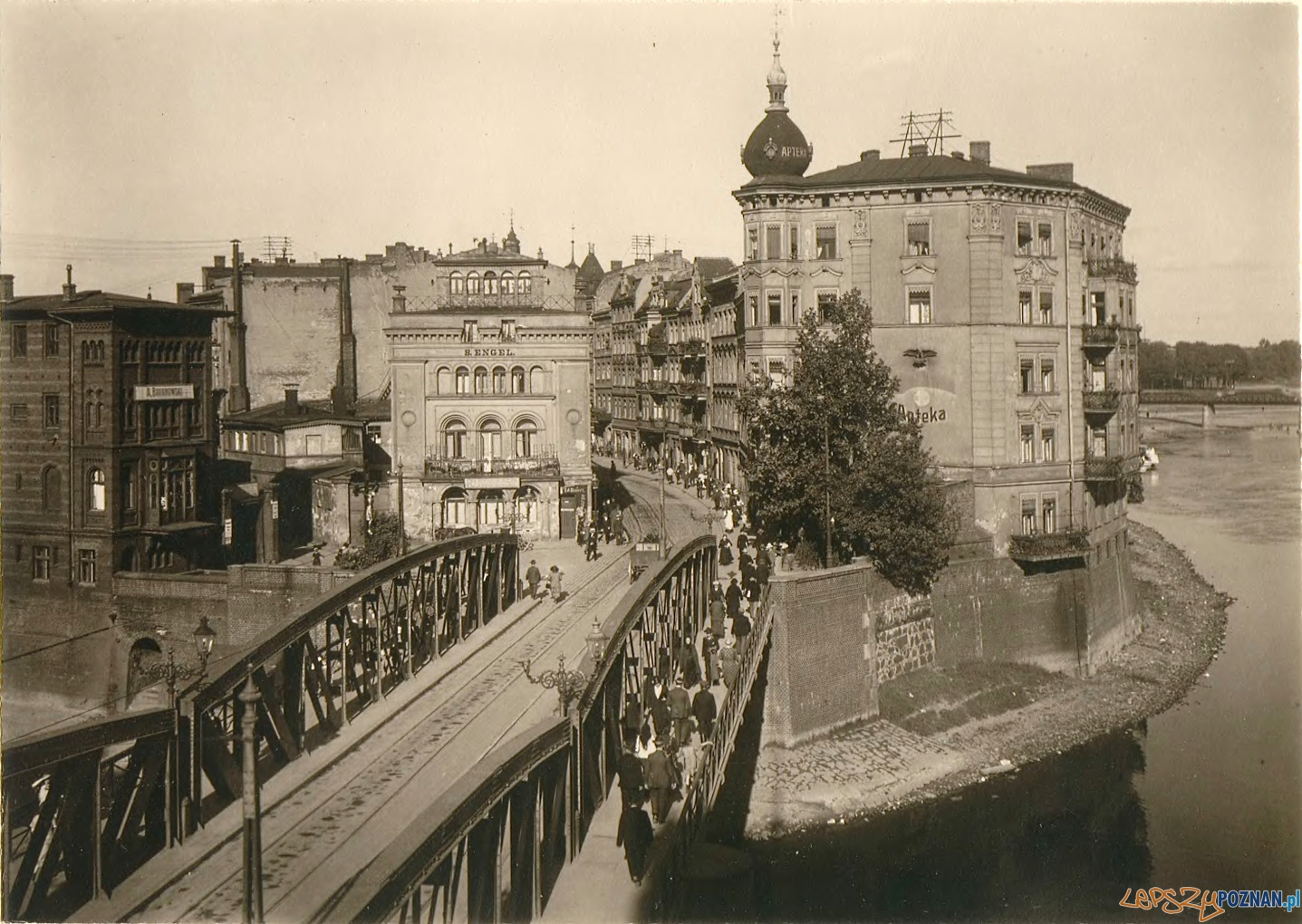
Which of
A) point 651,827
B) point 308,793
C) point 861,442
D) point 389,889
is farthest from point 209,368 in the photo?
point 389,889

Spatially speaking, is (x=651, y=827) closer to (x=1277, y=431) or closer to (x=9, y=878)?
(x=9, y=878)

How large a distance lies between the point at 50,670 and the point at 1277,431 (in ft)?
386

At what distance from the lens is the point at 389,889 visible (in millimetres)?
13656

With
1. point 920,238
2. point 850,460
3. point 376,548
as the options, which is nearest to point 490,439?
point 376,548

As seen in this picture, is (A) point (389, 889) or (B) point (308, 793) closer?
(A) point (389, 889)

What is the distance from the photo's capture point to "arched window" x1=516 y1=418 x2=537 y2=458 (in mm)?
55906

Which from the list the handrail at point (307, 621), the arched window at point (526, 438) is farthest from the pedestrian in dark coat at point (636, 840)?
the arched window at point (526, 438)

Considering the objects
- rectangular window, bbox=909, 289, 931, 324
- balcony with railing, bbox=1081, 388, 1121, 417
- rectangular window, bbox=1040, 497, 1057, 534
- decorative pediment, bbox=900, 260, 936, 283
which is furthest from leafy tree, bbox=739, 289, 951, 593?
balcony with railing, bbox=1081, 388, 1121, 417

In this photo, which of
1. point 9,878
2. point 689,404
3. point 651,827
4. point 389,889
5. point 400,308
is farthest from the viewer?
point 689,404

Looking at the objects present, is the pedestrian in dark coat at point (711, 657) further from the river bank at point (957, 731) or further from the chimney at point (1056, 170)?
the chimney at point (1056, 170)

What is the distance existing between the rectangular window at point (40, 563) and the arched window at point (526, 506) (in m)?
19.3

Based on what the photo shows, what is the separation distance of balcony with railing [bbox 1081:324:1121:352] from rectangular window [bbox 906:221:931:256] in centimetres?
758

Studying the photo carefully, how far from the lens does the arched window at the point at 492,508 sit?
55156 millimetres

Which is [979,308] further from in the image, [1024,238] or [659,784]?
[659,784]
